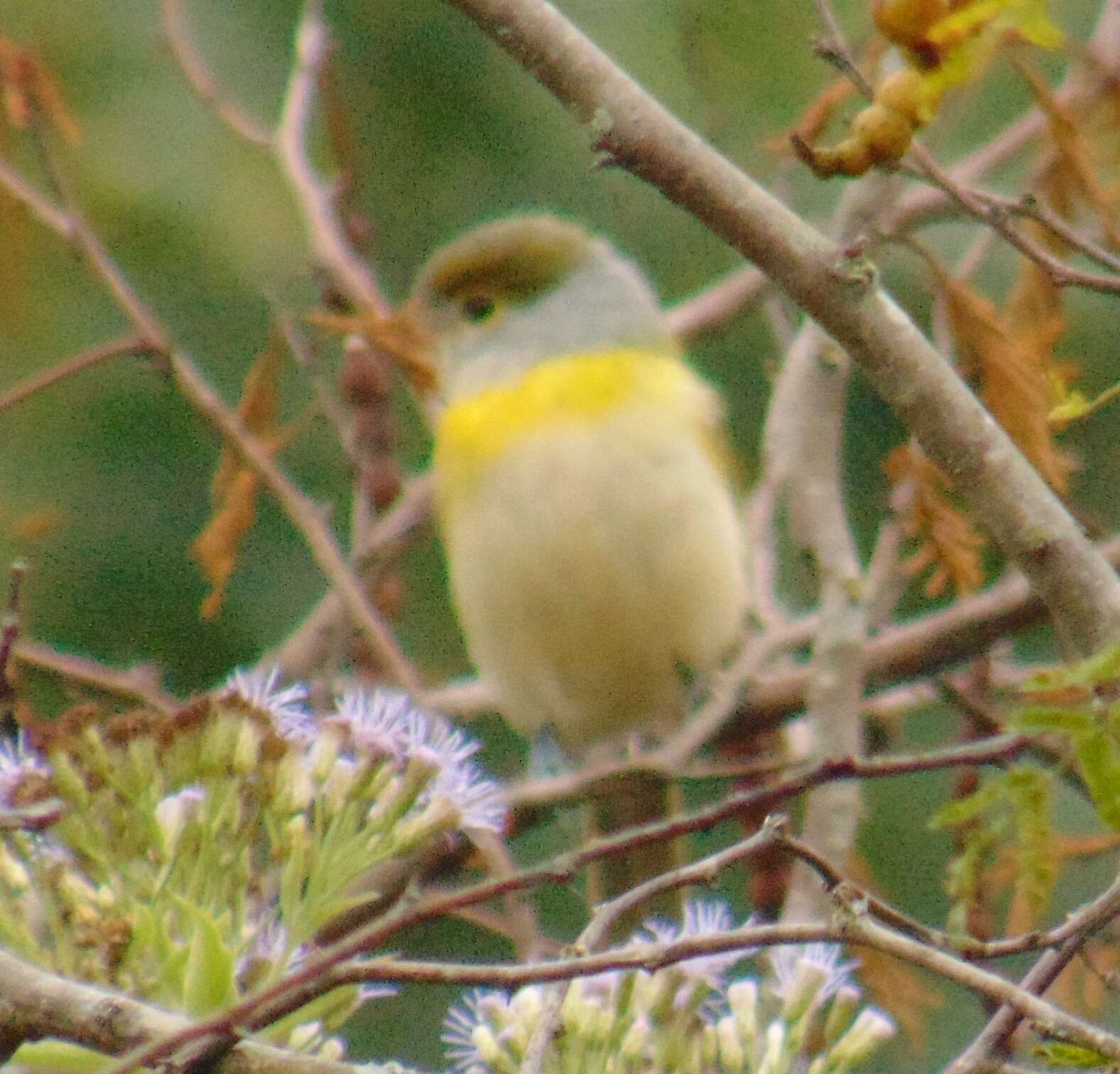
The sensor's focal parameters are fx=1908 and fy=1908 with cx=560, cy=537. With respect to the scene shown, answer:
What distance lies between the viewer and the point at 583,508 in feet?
7.82

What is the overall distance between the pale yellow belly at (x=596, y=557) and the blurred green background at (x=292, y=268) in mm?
831

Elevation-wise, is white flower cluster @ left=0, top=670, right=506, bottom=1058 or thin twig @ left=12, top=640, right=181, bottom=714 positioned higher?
white flower cluster @ left=0, top=670, right=506, bottom=1058

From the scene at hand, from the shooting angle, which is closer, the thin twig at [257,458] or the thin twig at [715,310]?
the thin twig at [257,458]

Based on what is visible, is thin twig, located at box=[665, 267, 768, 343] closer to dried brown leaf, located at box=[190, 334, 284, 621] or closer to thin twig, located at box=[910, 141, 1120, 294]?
dried brown leaf, located at box=[190, 334, 284, 621]

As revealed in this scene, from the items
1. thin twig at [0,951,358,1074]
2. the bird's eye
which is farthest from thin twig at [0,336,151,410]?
thin twig at [0,951,358,1074]

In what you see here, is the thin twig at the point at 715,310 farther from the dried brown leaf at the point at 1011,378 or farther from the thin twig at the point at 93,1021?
the thin twig at the point at 93,1021

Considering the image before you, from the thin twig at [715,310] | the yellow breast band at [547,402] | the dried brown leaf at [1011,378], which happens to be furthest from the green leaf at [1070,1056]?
the thin twig at [715,310]

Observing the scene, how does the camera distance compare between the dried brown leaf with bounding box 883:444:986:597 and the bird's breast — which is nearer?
the dried brown leaf with bounding box 883:444:986:597

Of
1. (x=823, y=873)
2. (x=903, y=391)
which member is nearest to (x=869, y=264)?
(x=903, y=391)

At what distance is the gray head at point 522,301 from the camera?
2686mm

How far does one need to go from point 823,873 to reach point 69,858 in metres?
0.49

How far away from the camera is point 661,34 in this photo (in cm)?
375

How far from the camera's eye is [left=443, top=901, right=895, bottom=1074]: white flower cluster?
1.16 meters

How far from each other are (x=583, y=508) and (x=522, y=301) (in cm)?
51
